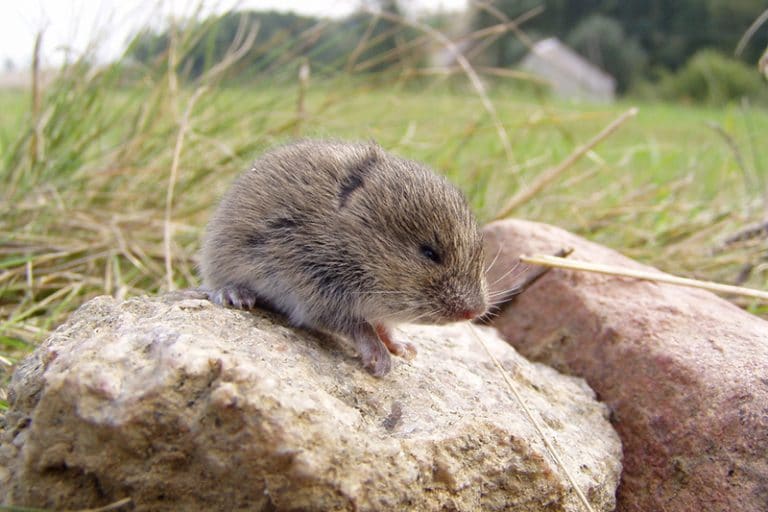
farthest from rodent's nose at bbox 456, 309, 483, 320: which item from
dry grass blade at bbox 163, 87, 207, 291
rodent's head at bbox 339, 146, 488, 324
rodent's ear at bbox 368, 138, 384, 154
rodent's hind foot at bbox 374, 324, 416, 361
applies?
dry grass blade at bbox 163, 87, 207, 291

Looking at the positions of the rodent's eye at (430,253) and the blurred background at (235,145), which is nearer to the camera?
the rodent's eye at (430,253)

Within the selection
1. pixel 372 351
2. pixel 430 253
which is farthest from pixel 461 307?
pixel 372 351

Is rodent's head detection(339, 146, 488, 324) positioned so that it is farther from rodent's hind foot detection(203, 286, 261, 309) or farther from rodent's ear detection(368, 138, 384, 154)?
rodent's hind foot detection(203, 286, 261, 309)

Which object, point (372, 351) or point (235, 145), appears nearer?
point (372, 351)

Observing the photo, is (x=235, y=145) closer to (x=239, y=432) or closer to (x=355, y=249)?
(x=355, y=249)

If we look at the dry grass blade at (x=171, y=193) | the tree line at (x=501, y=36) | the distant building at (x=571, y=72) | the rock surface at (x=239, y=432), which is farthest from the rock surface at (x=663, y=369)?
the distant building at (x=571, y=72)

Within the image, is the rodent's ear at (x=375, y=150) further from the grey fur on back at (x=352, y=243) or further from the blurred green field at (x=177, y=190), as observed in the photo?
the blurred green field at (x=177, y=190)
